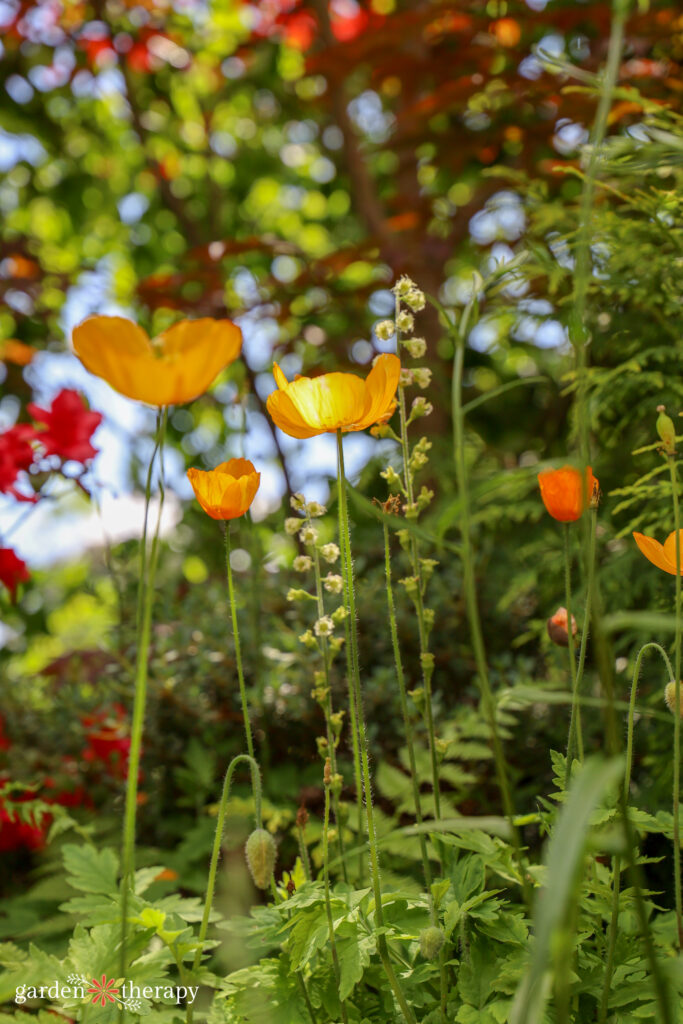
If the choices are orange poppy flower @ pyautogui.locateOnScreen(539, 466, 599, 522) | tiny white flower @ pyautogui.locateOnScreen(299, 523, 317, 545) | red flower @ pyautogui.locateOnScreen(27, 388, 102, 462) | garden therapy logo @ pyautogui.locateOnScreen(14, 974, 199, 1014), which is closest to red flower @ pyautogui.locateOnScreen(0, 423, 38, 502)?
red flower @ pyautogui.locateOnScreen(27, 388, 102, 462)

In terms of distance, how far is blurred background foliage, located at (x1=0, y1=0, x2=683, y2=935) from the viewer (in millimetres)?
1527

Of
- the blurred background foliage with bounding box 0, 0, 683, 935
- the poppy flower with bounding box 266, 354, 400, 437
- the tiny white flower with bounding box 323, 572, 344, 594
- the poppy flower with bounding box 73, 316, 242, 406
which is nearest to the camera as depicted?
the poppy flower with bounding box 73, 316, 242, 406

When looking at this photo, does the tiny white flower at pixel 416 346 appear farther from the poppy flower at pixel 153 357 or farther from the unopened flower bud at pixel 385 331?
the poppy flower at pixel 153 357

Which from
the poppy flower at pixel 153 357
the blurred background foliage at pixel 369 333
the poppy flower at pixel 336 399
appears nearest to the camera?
the poppy flower at pixel 153 357

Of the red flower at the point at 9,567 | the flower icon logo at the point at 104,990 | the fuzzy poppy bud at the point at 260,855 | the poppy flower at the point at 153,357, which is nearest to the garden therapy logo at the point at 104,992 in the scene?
the flower icon logo at the point at 104,990

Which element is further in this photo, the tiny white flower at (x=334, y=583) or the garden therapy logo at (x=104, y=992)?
the tiny white flower at (x=334, y=583)

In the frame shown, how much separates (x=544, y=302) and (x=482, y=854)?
4.95ft

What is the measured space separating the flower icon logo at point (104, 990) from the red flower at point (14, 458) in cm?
100

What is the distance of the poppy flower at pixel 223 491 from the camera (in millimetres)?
767

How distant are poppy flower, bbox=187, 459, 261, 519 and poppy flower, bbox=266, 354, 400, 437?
0.23ft

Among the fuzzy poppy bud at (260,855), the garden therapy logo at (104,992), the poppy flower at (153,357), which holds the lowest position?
the garden therapy logo at (104,992)

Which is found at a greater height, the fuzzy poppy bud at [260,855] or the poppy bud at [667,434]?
the poppy bud at [667,434]

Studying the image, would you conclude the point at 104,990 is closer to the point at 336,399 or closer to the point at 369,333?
the point at 336,399

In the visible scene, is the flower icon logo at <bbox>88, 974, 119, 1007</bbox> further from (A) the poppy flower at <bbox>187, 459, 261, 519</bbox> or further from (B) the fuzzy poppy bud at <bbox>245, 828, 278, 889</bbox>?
(A) the poppy flower at <bbox>187, 459, 261, 519</bbox>
